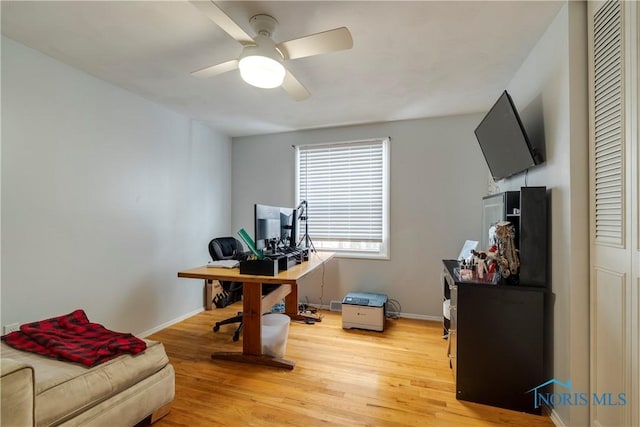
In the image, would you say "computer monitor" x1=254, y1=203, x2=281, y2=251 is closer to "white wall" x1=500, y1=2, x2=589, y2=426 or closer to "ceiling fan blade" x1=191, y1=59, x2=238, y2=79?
"ceiling fan blade" x1=191, y1=59, x2=238, y2=79

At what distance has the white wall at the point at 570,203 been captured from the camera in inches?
59.1

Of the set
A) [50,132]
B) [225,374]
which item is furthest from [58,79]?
[225,374]

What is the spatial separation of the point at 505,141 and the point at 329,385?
222 centimetres

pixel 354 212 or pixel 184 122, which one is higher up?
pixel 184 122

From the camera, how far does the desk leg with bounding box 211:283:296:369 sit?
7.30 ft

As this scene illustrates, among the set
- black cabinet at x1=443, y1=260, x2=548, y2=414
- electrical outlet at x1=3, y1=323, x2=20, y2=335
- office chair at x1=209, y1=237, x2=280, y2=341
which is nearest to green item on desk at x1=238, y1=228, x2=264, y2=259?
office chair at x1=209, y1=237, x2=280, y2=341

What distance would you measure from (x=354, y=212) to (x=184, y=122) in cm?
239

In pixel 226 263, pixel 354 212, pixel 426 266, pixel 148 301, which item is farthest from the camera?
pixel 354 212

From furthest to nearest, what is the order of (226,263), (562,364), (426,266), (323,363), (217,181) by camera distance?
(217,181)
(426,266)
(226,263)
(323,363)
(562,364)

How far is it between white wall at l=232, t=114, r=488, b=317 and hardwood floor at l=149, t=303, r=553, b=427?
64 cm

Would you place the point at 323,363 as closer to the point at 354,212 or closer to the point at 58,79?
the point at 354,212

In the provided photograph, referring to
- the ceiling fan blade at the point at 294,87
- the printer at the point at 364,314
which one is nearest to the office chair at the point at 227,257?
the printer at the point at 364,314

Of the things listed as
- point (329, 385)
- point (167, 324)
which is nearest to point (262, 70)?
point (329, 385)

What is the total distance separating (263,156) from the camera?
407 centimetres
